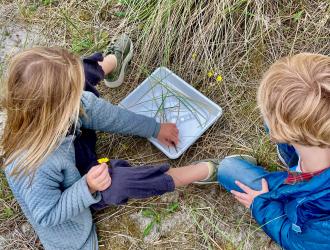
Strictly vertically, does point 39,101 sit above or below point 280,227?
above

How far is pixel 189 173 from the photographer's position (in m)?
1.76

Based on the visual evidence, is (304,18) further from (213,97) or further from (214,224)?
(214,224)

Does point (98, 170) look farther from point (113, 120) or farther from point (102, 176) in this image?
point (113, 120)

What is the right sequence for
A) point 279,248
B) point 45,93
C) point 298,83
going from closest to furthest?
1. point 298,83
2. point 45,93
3. point 279,248

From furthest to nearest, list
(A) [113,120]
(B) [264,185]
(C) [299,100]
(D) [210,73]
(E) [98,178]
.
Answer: (D) [210,73] → (A) [113,120] → (B) [264,185] → (E) [98,178] → (C) [299,100]

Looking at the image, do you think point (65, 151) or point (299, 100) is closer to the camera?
point (299, 100)

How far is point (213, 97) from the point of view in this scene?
1976mm

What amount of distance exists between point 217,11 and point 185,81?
30 centimetres

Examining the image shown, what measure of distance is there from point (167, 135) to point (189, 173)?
20 cm

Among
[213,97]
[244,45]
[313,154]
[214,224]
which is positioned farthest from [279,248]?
[244,45]

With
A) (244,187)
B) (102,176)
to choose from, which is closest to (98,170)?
(102,176)

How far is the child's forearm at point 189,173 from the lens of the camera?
5.69ft

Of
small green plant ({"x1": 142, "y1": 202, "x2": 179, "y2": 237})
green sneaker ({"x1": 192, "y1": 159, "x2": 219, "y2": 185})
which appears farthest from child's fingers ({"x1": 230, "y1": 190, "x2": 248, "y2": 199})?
small green plant ({"x1": 142, "y1": 202, "x2": 179, "y2": 237})

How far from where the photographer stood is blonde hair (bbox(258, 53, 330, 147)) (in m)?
1.30
